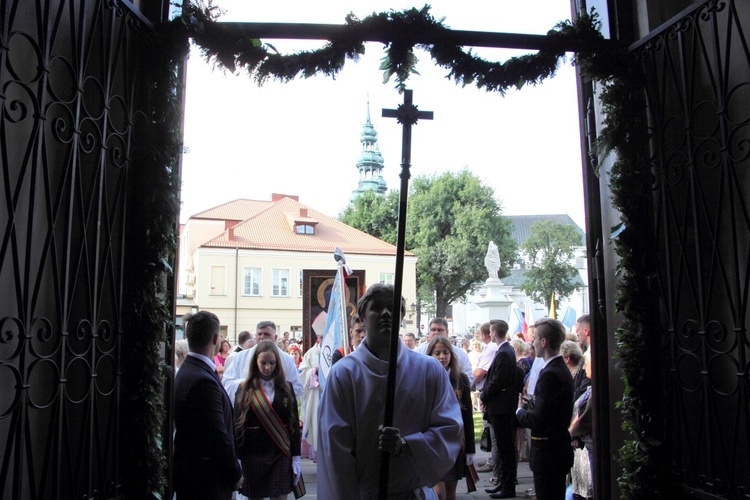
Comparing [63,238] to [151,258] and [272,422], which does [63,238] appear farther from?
[272,422]

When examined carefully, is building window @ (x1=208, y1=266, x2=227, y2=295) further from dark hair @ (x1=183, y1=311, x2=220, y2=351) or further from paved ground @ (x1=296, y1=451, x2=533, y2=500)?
dark hair @ (x1=183, y1=311, x2=220, y2=351)

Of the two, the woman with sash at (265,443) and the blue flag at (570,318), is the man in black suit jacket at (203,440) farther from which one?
the blue flag at (570,318)

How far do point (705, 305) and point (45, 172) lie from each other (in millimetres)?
3618

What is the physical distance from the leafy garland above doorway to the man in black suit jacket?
465 millimetres

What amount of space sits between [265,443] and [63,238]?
3300 millimetres

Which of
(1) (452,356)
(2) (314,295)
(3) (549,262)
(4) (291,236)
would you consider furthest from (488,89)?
(3) (549,262)

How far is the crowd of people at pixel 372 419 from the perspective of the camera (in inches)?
143

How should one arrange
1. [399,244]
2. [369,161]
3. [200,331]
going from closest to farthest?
[399,244]
[200,331]
[369,161]

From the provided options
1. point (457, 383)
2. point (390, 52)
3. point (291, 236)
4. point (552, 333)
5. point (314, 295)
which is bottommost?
point (457, 383)

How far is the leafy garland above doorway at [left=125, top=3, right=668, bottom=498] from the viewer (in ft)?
14.0

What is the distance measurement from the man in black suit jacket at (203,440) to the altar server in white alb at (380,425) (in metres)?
1.30

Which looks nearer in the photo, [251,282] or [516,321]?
[516,321]

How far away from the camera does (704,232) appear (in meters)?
4.10

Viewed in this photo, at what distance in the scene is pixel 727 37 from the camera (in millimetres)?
3754
